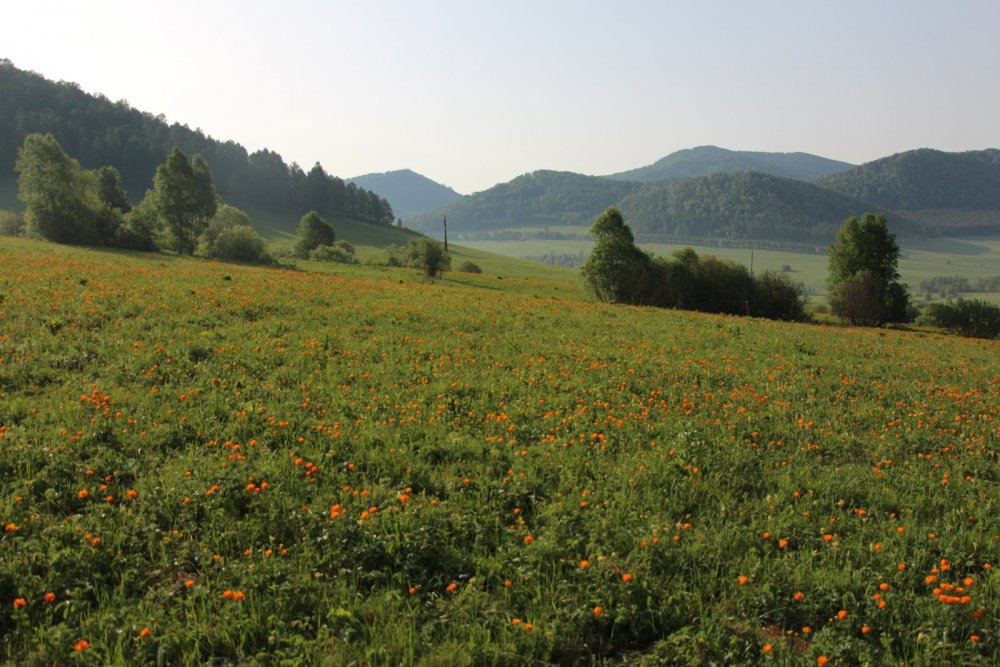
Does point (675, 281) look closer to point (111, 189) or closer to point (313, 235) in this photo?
point (313, 235)

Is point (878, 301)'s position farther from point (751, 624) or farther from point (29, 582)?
point (29, 582)

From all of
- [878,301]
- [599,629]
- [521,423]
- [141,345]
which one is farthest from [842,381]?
[878,301]

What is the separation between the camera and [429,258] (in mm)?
57719

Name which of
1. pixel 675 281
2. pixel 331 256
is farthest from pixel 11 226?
pixel 675 281

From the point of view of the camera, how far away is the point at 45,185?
155ft

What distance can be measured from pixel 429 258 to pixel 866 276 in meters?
41.4

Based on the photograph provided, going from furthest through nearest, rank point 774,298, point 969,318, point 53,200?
1. point 969,318
2. point 774,298
3. point 53,200

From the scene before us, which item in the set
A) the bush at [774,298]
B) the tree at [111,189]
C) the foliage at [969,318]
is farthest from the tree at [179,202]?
the foliage at [969,318]

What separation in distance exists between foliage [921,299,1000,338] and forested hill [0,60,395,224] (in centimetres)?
12550

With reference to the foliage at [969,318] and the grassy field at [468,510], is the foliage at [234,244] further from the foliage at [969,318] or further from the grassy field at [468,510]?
the foliage at [969,318]

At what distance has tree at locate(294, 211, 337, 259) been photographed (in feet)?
250

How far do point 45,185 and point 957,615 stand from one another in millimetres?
61846

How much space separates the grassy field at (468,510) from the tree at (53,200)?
140 ft

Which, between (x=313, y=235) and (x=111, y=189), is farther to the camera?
(x=313, y=235)
